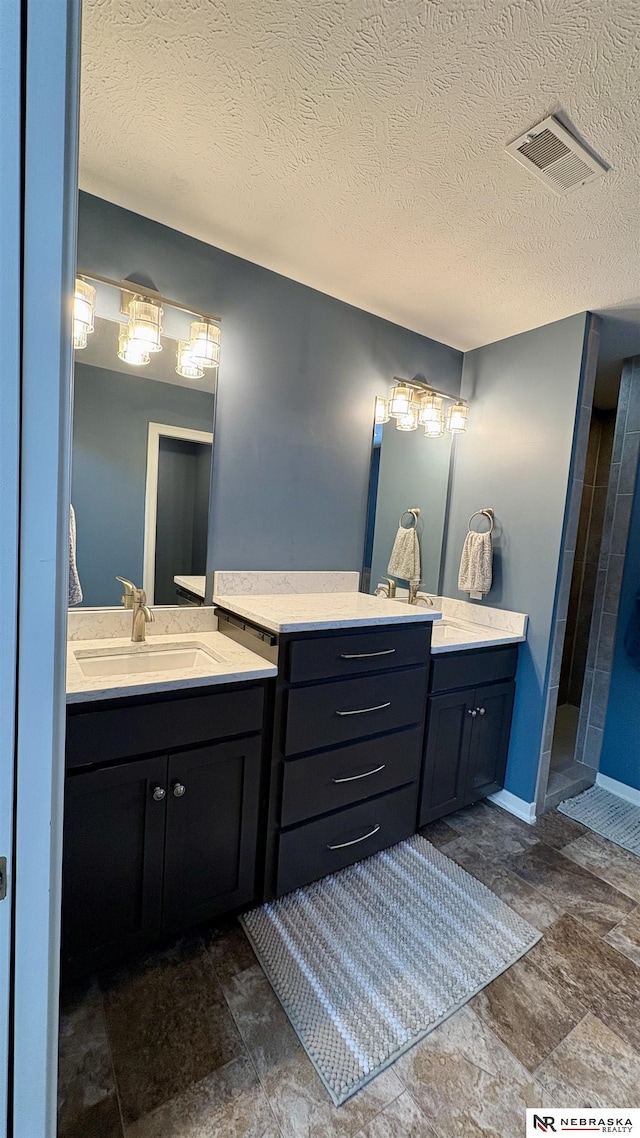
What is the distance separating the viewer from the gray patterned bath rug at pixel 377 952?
1.21 metres

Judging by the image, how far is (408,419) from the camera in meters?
2.39

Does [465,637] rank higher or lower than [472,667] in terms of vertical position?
higher

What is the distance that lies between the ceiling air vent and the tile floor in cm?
240

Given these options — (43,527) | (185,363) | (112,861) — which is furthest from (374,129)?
(112,861)

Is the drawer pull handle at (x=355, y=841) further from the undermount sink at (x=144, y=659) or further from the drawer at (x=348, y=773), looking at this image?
the undermount sink at (x=144, y=659)

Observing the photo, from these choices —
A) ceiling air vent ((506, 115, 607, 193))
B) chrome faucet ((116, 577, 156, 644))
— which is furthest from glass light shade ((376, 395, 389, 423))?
chrome faucet ((116, 577, 156, 644))

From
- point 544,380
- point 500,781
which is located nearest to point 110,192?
point 544,380

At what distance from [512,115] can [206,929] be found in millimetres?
2531

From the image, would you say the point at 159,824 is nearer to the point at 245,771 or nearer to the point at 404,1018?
the point at 245,771

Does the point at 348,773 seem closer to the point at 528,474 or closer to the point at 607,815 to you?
the point at 607,815

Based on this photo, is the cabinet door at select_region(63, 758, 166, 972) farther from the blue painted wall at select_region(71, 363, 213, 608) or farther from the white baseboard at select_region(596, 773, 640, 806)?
the white baseboard at select_region(596, 773, 640, 806)

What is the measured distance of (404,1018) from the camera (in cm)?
127

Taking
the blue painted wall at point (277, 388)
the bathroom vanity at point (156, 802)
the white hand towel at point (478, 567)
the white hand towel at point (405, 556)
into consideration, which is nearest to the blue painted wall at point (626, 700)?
the white hand towel at point (478, 567)

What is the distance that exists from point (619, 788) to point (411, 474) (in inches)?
81.0
